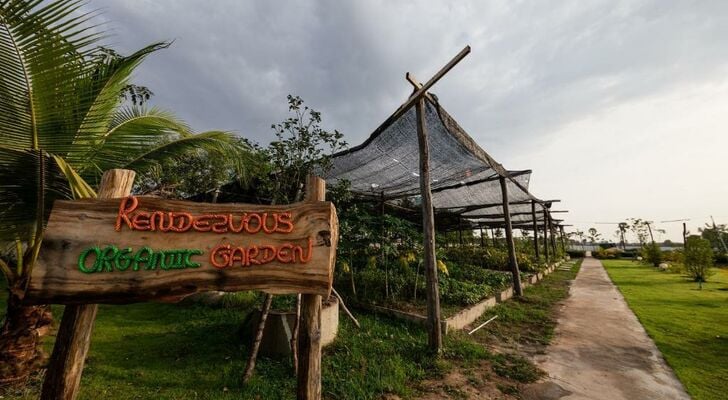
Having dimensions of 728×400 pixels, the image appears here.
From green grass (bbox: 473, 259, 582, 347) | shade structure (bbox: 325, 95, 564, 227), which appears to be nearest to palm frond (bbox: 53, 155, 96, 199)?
shade structure (bbox: 325, 95, 564, 227)

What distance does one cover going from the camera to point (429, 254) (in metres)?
4.65

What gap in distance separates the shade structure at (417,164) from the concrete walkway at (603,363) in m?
3.93

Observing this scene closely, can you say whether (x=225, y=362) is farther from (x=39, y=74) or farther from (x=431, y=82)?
(x=431, y=82)

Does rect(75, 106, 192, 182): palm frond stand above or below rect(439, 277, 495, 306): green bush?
above

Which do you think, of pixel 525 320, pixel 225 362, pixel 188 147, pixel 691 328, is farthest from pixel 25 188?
pixel 691 328

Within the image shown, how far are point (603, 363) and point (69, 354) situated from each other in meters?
6.27

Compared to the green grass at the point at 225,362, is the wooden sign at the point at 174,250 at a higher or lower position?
higher

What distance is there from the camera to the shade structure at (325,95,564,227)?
5574 mm

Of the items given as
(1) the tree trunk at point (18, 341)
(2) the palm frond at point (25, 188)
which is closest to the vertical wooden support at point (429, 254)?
(2) the palm frond at point (25, 188)

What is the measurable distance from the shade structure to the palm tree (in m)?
3.19

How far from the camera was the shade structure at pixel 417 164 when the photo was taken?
219 inches

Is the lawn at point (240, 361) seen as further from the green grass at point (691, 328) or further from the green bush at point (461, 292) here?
the green grass at point (691, 328)

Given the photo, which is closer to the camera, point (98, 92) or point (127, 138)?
point (98, 92)

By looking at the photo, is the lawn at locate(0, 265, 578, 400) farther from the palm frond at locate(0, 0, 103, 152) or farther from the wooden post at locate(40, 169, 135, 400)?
the palm frond at locate(0, 0, 103, 152)
